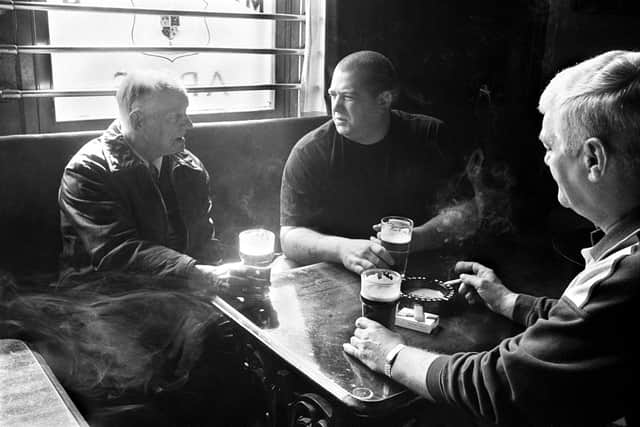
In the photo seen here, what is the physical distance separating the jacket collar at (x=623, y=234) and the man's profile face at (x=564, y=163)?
10 centimetres

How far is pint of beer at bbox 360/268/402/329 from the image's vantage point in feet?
5.49

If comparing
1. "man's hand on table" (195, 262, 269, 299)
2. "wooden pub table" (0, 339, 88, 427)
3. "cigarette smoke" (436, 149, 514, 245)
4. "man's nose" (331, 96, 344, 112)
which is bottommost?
"cigarette smoke" (436, 149, 514, 245)

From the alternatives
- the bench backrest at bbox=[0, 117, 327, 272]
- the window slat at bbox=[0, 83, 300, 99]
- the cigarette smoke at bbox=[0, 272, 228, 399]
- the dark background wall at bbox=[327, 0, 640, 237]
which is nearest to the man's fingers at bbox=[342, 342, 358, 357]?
the cigarette smoke at bbox=[0, 272, 228, 399]

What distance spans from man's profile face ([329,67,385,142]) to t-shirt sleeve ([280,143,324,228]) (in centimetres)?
21

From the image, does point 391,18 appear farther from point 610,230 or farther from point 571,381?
point 571,381

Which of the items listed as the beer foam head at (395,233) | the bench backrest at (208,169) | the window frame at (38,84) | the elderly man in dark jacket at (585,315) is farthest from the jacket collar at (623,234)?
the window frame at (38,84)

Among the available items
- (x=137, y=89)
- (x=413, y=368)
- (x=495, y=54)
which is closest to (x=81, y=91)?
(x=137, y=89)

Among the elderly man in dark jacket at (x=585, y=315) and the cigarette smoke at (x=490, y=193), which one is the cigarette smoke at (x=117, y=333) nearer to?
the elderly man in dark jacket at (x=585, y=315)

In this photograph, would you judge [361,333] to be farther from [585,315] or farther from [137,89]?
[137,89]

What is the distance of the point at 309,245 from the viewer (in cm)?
250

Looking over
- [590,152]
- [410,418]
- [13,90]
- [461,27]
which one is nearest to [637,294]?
[590,152]

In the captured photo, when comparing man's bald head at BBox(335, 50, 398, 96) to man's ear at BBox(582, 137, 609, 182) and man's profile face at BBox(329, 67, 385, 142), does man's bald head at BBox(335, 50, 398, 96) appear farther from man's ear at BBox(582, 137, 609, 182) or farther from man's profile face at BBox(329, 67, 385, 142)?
man's ear at BBox(582, 137, 609, 182)

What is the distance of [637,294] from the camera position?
46.3 inches

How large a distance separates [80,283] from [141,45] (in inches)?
60.5
